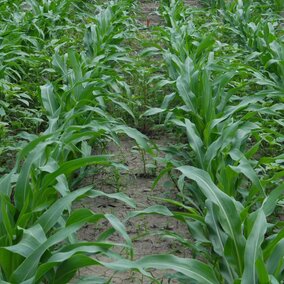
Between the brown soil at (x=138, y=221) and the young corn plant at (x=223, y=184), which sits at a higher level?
the young corn plant at (x=223, y=184)

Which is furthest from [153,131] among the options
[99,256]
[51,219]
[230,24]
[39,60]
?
[230,24]

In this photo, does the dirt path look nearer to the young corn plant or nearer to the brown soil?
the brown soil

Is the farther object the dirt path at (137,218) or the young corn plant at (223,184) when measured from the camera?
the dirt path at (137,218)

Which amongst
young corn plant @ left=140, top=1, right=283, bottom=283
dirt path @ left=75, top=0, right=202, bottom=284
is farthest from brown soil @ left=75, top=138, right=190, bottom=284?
young corn plant @ left=140, top=1, right=283, bottom=283

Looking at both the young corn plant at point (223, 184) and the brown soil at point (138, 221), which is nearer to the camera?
the young corn plant at point (223, 184)

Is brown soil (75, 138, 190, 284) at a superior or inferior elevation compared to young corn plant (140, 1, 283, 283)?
inferior

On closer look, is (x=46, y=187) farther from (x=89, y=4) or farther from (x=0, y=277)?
(x=89, y=4)

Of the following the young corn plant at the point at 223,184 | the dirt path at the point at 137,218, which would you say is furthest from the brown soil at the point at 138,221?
the young corn plant at the point at 223,184

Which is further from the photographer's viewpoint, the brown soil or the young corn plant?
the brown soil

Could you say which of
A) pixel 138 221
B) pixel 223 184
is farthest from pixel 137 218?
pixel 223 184

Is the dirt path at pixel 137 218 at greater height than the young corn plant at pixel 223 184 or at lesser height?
lesser

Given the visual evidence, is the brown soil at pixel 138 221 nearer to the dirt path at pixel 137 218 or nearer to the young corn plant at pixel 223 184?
the dirt path at pixel 137 218

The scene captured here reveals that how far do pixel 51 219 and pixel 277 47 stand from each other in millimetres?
2979

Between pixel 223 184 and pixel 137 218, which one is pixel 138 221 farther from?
pixel 223 184
